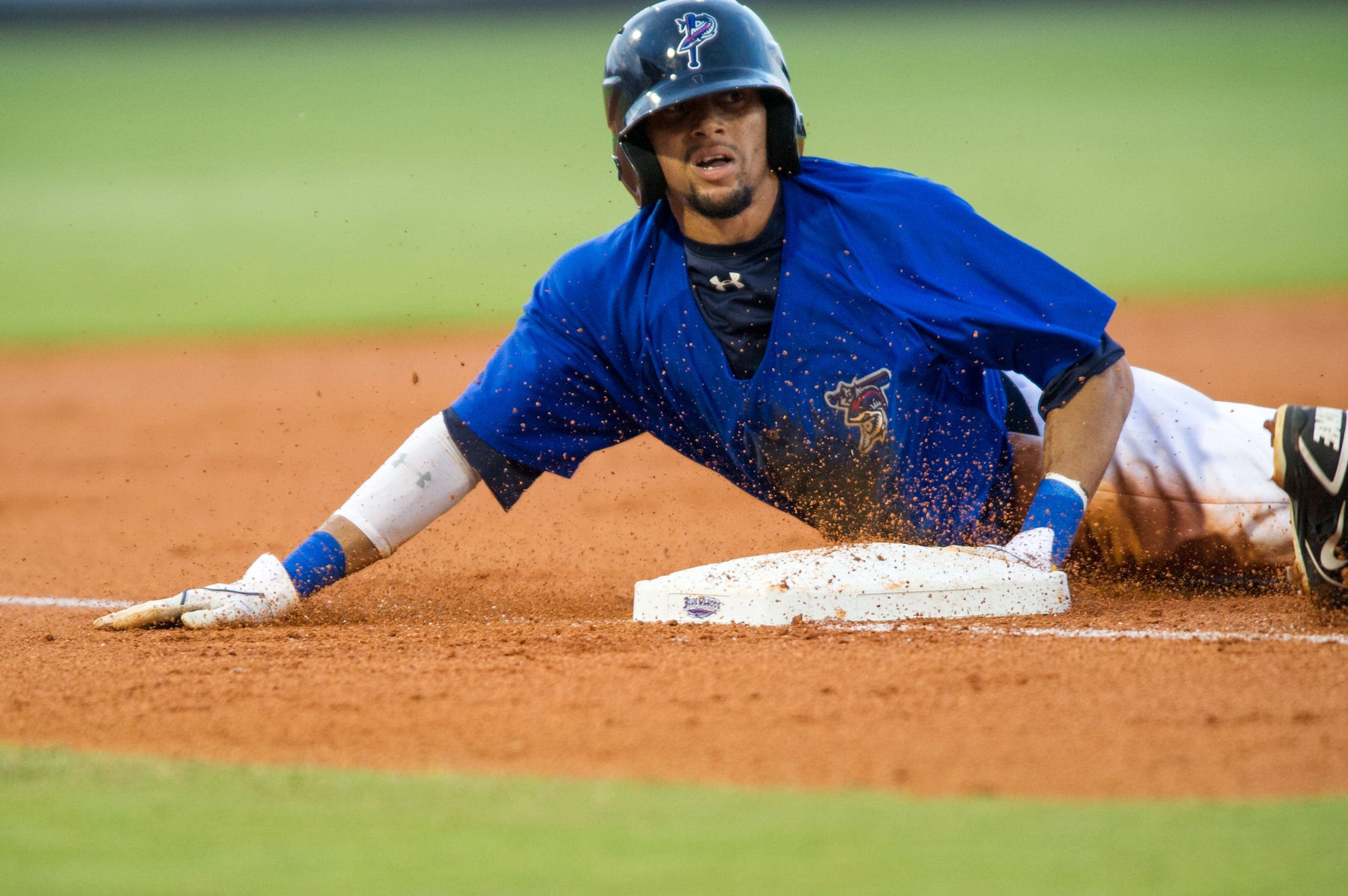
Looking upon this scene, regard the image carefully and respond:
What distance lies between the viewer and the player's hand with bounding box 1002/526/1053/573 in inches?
131

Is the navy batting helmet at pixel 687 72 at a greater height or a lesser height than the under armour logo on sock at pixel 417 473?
greater

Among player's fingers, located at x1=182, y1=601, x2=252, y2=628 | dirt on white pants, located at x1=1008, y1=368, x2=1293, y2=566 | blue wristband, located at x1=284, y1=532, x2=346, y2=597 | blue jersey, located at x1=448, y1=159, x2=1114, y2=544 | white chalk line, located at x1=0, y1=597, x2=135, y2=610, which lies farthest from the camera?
white chalk line, located at x1=0, y1=597, x2=135, y2=610

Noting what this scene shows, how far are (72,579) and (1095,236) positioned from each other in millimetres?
12041

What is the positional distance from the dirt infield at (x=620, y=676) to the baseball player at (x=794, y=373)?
253 mm

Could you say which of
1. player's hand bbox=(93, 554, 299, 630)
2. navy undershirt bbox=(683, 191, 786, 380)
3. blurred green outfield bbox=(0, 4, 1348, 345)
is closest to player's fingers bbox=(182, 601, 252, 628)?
player's hand bbox=(93, 554, 299, 630)

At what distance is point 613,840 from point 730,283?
1762 mm

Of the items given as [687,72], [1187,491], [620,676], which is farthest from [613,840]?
[1187,491]

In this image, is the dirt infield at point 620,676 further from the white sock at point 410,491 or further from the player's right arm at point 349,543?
the white sock at point 410,491

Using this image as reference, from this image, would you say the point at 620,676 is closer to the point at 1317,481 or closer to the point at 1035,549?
the point at 1035,549

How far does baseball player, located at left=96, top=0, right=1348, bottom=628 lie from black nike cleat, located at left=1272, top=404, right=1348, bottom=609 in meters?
0.16

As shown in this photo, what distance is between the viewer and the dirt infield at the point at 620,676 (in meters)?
2.28

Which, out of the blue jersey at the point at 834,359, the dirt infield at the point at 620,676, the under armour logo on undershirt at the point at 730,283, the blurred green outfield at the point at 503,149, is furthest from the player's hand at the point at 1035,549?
the blurred green outfield at the point at 503,149

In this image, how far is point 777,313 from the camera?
341 centimetres

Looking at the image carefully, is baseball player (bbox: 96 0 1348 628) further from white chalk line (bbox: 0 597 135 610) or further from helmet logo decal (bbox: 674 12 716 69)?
white chalk line (bbox: 0 597 135 610)
